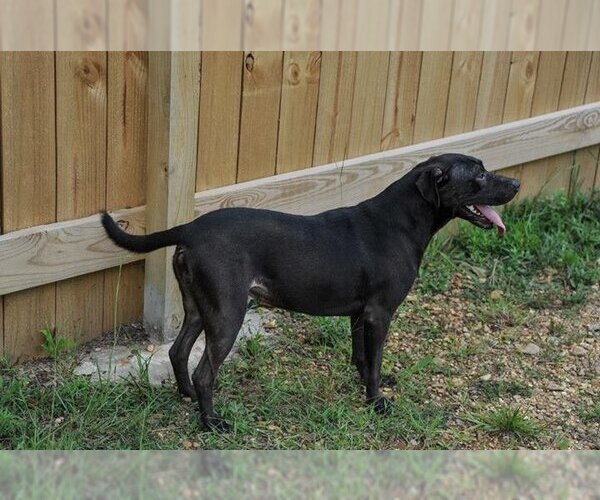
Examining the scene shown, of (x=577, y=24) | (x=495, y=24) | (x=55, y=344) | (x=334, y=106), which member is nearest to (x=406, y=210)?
(x=334, y=106)

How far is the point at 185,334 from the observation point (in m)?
Answer: 3.79

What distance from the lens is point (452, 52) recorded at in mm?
5371

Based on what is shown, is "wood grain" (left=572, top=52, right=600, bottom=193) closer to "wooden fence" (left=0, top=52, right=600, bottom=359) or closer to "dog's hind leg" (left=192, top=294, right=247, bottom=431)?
"wooden fence" (left=0, top=52, right=600, bottom=359)

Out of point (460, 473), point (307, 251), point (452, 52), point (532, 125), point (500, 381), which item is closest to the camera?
point (460, 473)

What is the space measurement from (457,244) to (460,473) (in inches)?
161

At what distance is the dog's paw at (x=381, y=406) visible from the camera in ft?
12.9

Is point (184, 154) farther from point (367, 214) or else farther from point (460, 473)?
point (460, 473)

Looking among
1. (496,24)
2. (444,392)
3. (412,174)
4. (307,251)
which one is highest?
(496,24)

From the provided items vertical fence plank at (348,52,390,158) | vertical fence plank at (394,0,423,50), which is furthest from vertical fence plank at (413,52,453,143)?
vertical fence plank at (348,52,390,158)

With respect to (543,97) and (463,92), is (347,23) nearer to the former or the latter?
(463,92)

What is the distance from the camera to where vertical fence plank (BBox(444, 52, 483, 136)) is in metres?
5.44

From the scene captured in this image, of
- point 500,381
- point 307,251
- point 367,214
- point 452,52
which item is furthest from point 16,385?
point 452,52

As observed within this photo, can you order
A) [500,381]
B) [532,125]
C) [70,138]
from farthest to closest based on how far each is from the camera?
[532,125]
[500,381]
[70,138]

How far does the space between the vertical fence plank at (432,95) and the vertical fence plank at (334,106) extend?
0.54 meters
